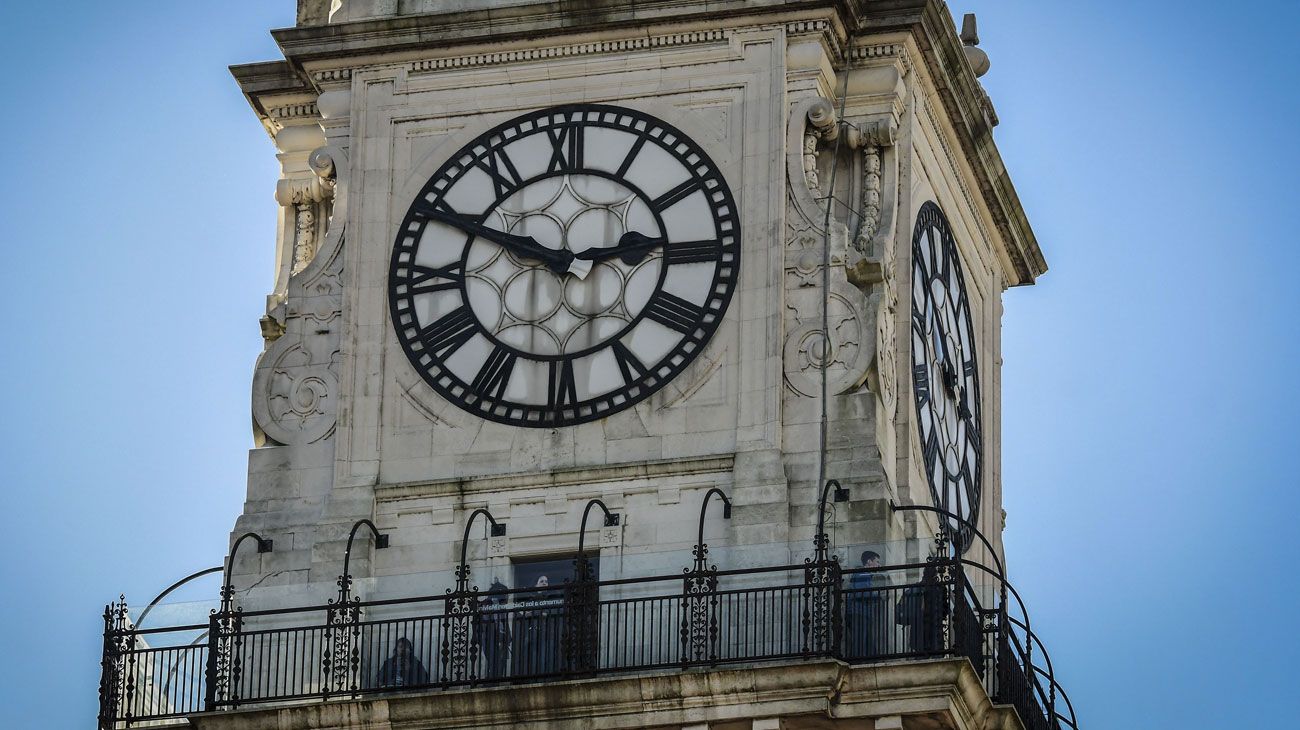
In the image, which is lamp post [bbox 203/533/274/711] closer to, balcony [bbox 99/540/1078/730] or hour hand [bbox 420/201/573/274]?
balcony [bbox 99/540/1078/730]

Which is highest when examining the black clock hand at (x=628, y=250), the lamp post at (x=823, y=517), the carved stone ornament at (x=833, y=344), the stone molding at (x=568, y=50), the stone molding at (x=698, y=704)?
the stone molding at (x=568, y=50)

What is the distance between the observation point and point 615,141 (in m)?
34.3

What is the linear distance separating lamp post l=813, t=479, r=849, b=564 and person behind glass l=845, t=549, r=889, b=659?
35cm

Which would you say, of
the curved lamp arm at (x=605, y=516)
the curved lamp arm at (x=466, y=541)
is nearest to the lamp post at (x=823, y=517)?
the curved lamp arm at (x=605, y=516)

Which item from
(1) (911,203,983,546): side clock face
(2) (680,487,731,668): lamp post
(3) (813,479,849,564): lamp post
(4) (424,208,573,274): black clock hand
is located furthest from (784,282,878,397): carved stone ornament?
(2) (680,487,731,668): lamp post

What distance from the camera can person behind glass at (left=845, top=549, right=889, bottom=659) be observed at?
31078 millimetres

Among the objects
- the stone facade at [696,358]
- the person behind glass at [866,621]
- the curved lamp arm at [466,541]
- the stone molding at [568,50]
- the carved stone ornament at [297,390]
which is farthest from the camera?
the stone molding at [568,50]

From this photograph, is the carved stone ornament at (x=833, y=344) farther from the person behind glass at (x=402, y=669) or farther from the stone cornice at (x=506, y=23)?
the person behind glass at (x=402, y=669)

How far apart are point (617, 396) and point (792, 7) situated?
345 cm

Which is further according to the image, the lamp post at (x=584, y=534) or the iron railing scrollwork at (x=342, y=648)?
the lamp post at (x=584, y=534)

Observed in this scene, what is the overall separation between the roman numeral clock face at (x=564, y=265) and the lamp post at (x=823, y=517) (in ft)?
5.46

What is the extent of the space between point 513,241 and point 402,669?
12.6 feet

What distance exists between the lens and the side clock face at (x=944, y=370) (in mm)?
34594

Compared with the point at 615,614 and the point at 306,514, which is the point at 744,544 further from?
the point at 306,514
